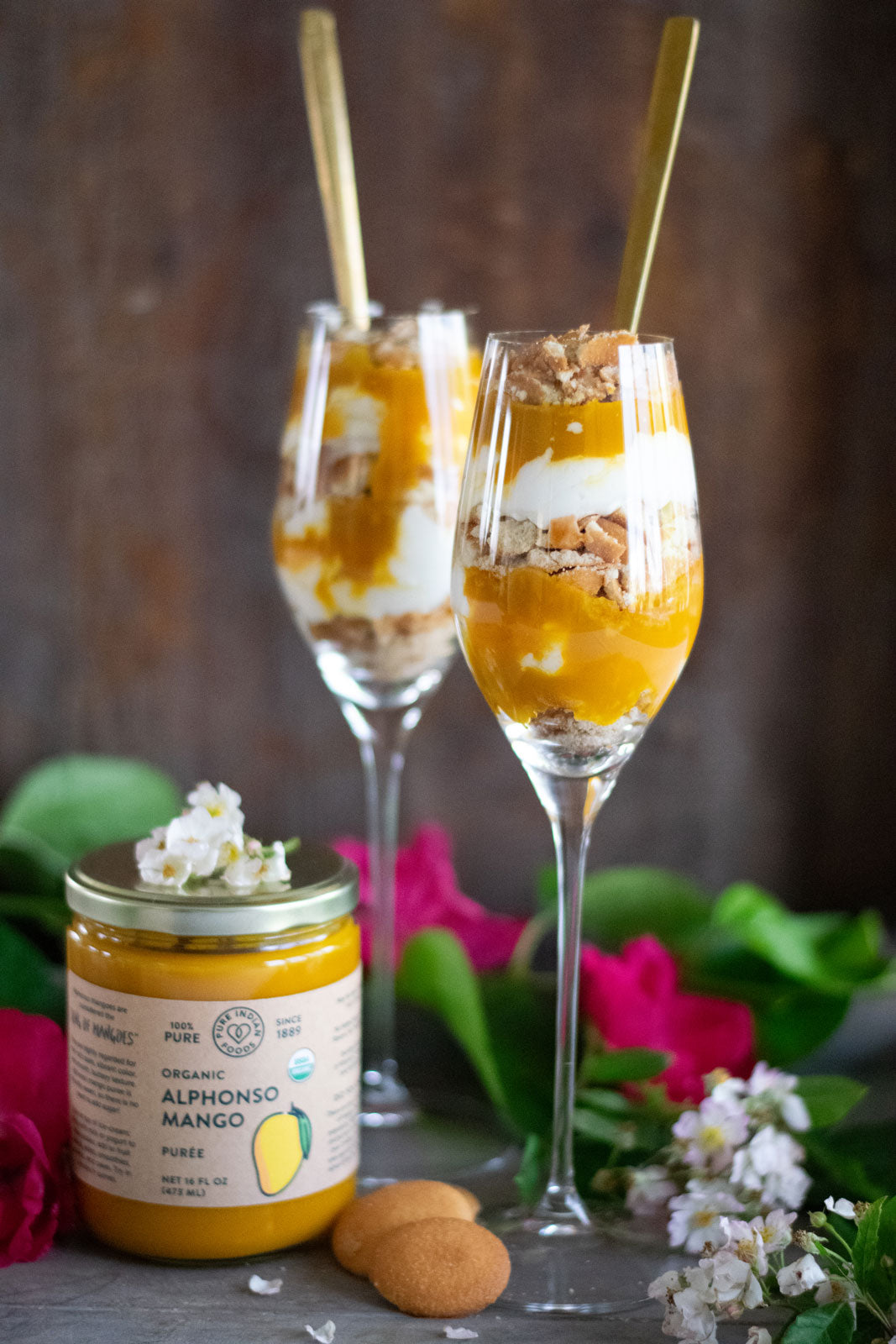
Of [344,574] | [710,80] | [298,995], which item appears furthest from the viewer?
[710,80]

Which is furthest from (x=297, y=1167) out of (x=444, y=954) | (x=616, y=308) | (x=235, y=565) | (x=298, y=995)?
(x=235, y=565)

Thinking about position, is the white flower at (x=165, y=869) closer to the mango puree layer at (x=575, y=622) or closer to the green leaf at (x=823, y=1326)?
the mango puree layer at (x=575, y=622)

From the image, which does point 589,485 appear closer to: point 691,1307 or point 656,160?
point 656,160

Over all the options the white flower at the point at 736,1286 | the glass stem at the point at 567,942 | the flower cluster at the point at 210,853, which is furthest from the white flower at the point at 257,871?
the white flower at the point at 736,1286

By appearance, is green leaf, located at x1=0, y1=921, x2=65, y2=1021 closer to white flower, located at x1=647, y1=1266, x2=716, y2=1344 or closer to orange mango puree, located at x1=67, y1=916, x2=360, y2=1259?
orange mango puree, located at x1=67, y1=916, x2=360, y2=1259

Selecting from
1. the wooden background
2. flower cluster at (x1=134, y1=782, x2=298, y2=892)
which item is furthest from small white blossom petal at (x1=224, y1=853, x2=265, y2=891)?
the wooden background

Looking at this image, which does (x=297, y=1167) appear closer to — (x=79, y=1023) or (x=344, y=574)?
(x=79, y=1023)
